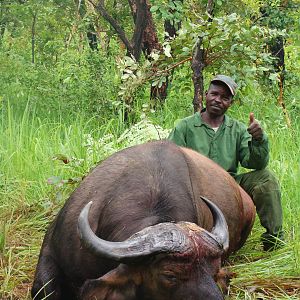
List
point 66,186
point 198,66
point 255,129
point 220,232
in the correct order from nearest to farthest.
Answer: point 220,232 → point 255,129 → point 66,186 → point 198,66

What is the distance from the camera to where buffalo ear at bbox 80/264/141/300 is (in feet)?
10.6

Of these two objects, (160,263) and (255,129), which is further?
(255,129)

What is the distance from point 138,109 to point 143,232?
5.33 m

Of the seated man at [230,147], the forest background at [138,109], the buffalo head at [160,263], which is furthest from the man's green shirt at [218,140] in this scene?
the buffalo head at [160,263]

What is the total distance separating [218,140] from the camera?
5723 millimetres

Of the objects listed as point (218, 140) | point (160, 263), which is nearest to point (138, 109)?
point (218, 140)

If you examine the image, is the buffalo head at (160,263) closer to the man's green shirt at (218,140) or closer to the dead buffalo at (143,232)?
the dead buffalo at (143,232)

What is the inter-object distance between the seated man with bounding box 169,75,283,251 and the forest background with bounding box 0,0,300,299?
0.86 feet

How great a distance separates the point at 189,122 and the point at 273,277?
5.46 feet

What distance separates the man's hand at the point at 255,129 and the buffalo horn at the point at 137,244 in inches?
81.1

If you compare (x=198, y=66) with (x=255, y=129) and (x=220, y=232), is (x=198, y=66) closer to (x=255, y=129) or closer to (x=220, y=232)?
(x=255, y=129)

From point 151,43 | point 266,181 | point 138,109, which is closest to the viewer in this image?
point 266,181

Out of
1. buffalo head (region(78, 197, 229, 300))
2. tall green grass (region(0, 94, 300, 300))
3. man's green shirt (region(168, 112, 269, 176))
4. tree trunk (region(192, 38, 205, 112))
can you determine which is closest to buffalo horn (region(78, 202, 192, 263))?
buffalo head (region(78, 197, 229, 300))

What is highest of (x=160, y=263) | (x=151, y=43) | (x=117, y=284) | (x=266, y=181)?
(x=151, y=43)
